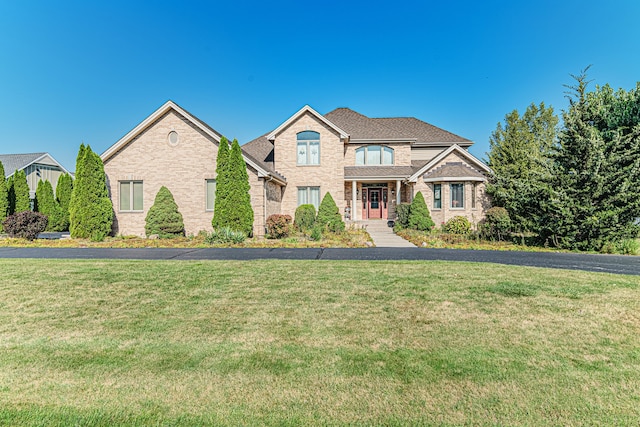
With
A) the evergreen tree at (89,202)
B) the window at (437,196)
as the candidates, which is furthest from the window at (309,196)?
the evergreen tree at (89,202)

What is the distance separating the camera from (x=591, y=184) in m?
13.4

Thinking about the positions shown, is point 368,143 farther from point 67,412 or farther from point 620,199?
point 67,412

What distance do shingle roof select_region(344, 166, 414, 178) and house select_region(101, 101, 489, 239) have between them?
0.22 ft

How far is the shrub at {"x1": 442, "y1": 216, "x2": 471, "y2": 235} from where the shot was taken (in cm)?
1969

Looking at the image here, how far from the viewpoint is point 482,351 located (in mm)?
4395

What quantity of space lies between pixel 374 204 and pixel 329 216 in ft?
19.5

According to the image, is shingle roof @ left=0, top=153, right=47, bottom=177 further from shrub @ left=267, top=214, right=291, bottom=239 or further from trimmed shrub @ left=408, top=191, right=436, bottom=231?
trimmed shrub @ left=408, top=191, right=436, bottom=231

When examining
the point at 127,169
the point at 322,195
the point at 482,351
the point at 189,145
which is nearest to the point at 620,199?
the point at 482,351

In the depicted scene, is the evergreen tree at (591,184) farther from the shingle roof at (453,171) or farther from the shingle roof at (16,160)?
the shingle roof at (16,160)

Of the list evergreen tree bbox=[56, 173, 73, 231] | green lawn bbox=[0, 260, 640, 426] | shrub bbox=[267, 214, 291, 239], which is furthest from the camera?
evergreen tree bbox=[56, 173, 73, 231]

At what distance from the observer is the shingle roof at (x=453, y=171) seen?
2150 centimetres

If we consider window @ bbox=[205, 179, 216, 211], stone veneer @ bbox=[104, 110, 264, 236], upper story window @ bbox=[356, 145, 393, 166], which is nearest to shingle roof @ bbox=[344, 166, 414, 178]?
upper story window @ bbox=[356, 145, 393, 166]

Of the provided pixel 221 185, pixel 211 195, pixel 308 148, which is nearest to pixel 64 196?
pixel 211 195

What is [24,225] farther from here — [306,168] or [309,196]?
[306,168]
